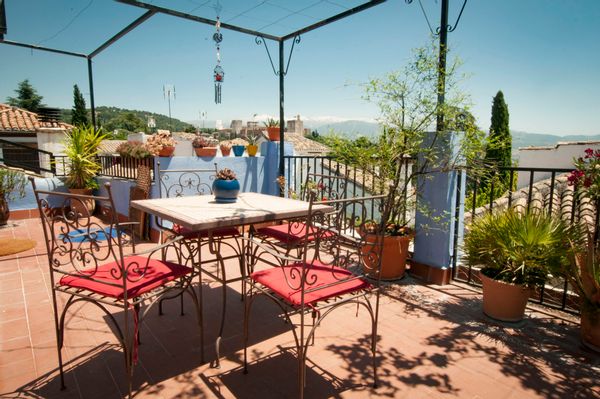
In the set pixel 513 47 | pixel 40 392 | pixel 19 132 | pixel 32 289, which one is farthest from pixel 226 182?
pixel 19 132

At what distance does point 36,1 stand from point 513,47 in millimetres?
11687

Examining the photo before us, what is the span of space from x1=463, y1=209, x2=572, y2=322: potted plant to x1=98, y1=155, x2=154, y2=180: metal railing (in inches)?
175

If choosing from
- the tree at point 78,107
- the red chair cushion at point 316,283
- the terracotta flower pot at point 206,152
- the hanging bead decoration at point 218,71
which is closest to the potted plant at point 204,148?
the terracotta flower pot at point 206,152

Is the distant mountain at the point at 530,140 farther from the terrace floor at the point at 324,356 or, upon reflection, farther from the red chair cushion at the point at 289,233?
the red chair cushion at the point at 289,233

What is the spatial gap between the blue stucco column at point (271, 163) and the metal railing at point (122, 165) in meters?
1.84

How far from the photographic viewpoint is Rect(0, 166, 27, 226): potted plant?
5734mm

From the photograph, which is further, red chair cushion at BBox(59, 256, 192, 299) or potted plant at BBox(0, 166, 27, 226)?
potted plant at BBox(0, 166, 27, 226)

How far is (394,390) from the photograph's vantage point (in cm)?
182

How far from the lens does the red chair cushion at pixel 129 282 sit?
65.4 inches

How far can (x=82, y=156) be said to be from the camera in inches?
249

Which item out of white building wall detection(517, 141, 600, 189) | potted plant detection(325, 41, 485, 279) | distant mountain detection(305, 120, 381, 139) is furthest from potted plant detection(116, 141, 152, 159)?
white building wall detection(517, 141, 600, 189)

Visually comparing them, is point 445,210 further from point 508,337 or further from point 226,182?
point 226,182

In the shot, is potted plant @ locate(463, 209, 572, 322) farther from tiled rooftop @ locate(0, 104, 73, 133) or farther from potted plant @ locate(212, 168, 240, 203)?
tiled rooftop @ locate(0, 104, 73, 133)

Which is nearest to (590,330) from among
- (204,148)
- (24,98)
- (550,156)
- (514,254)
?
(514,254)
